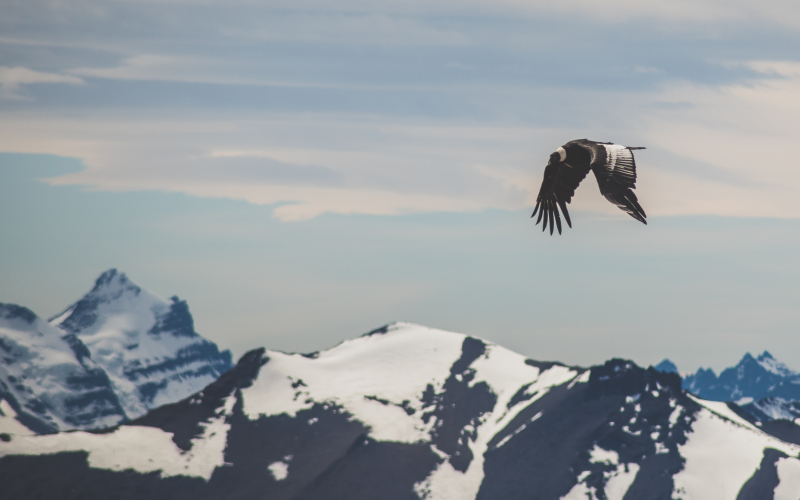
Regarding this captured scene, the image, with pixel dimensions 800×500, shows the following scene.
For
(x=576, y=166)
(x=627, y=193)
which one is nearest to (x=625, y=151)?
(x=627, y=193)

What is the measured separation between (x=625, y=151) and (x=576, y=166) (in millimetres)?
5466

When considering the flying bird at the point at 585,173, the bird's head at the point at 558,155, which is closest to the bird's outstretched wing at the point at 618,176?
the flying bird at the point at 585,173

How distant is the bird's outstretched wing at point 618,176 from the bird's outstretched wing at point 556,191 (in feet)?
22.6

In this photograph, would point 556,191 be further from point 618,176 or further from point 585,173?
point 618,176

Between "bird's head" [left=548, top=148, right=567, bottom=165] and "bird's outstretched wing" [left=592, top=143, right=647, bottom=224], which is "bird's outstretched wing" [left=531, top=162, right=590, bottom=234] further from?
"bird's outstretched wing" [left=592, top=143, right=647, bottom=224]

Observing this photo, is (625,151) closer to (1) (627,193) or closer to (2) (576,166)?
(1) (627,193)

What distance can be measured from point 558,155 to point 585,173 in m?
2.16

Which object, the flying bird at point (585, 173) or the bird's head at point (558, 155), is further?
the bird's head at point (558, 155)

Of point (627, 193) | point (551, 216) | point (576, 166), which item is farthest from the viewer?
point (551, 216)

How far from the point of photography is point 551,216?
35500 millimetres

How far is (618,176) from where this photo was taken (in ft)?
85.6

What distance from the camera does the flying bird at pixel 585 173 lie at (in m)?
25.6

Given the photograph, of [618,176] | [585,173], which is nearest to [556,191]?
[585,173]

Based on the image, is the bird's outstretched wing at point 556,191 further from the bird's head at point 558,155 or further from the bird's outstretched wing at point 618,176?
the bird's outstretched wing at point 618,176
